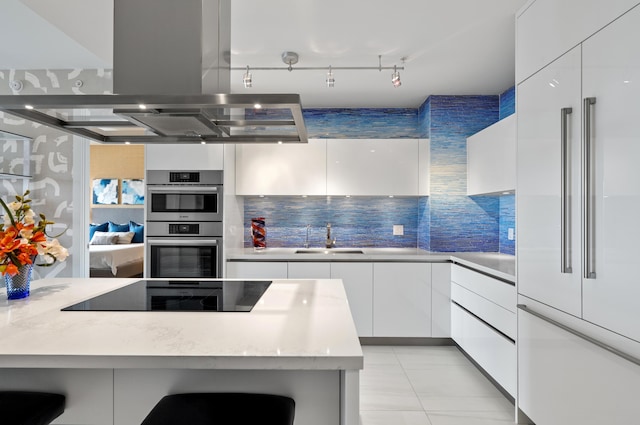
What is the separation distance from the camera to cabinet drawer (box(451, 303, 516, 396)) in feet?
7.99

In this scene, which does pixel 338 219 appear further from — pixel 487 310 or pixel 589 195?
pixel 589 195

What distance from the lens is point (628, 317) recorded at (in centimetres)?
140

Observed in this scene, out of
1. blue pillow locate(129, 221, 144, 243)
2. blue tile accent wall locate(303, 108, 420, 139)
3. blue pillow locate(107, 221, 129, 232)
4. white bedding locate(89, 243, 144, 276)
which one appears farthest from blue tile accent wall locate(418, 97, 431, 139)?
blue pillow locate(107, 221, 129, 232)

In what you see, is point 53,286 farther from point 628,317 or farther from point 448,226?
point 448,226

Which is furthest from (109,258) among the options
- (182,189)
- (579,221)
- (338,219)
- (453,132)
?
(579,221)

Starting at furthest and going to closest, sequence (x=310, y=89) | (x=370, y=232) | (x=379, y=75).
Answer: (x=370, y=232)
(x=310, y=89)
(x=379, y=75)

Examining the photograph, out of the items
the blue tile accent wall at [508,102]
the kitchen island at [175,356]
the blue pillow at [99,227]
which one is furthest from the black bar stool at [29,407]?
the blue pillow at [99,227]

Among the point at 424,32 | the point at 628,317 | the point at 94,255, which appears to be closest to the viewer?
the point at 628,317

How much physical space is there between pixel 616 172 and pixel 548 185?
49cm

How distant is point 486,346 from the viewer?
9.13 ft

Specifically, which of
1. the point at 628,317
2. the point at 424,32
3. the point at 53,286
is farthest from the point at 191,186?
the point at 628,317

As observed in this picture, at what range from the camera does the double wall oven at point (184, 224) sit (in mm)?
3410

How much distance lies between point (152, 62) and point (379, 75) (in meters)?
2.24

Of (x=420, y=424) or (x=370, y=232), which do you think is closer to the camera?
(x=420, y=424)
